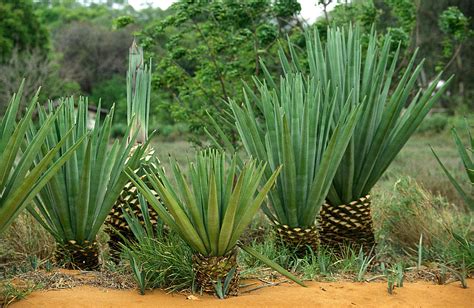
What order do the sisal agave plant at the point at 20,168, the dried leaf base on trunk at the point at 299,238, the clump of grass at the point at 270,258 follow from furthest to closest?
the dried leaf base on trunk at the point at 299,238 < the clump of grass at the point at 270,258 < the sisal agave plant at the point at 20,168

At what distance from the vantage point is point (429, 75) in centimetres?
4519

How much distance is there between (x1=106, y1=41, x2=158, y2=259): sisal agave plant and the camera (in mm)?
5496

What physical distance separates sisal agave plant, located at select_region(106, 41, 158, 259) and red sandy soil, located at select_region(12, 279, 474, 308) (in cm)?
135

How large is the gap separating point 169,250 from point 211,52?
5.59 meters

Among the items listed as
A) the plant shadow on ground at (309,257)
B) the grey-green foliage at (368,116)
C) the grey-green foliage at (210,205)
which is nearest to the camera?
the grey-green foliage at (210,205)

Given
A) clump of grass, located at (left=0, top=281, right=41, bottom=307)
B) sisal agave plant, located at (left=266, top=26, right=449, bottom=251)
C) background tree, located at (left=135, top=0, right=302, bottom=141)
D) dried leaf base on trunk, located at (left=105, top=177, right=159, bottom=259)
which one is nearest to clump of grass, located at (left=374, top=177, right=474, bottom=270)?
→ sisal agave plant, located at (left=266, top=26, right=449, bottom=251)

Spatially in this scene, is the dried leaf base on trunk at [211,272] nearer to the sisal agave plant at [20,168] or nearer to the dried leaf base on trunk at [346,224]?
the sisal agave plant at [20,168]

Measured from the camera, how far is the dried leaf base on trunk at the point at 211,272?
160 inches

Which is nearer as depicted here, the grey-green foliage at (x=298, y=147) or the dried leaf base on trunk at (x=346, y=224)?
the grey-green foliage at (x=298, y=147)

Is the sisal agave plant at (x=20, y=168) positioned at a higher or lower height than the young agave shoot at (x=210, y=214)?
higher

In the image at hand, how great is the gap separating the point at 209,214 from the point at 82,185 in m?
1.20

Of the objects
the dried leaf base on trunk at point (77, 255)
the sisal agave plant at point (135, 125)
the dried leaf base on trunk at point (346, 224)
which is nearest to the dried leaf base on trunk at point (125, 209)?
the sisal agave plant at point (135, 125)

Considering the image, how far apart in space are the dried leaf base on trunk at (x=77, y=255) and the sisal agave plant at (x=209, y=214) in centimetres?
111

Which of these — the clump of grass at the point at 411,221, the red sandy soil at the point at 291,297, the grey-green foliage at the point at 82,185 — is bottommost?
the clump of grass at the point at 411,221
